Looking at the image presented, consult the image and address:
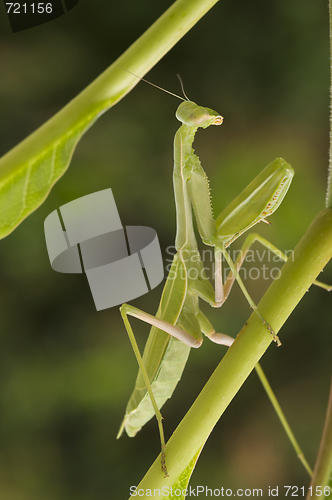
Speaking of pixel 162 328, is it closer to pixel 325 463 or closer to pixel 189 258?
pixel 189 258

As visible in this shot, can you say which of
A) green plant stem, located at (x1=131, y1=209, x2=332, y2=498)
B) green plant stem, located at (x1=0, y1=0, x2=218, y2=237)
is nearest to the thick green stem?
green plant stem, located at (x1=0, y1=0, x2=218, y2=237)

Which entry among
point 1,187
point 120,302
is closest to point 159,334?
point 120,302

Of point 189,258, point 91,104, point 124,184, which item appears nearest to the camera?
point 91,104

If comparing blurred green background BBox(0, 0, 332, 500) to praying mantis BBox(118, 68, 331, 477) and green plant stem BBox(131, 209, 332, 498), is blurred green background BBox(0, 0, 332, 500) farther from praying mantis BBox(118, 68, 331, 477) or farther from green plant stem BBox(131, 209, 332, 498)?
green plant stem BBox(131, 209, 332, 498)

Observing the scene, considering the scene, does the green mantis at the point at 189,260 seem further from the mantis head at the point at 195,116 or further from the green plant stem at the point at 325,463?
the green plant stem at the point at 325,463

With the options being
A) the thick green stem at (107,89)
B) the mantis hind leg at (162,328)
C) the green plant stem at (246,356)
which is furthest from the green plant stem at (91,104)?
the mantis hind leg at (162,328)

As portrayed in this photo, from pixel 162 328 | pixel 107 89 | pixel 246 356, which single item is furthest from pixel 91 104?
pixel 162 328
